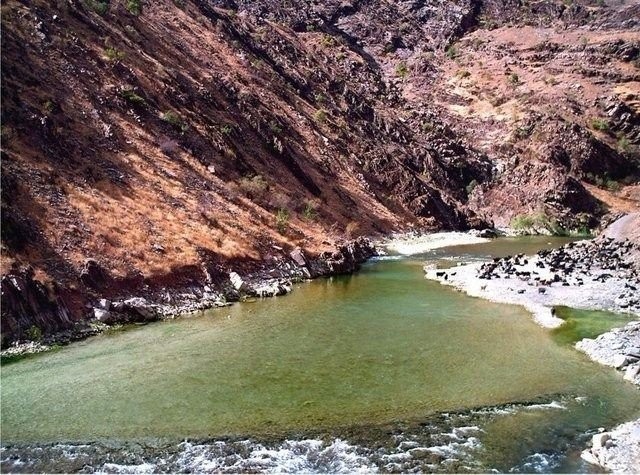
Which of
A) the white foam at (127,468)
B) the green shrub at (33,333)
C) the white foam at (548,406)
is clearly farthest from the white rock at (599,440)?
the green shrub at (33,333)

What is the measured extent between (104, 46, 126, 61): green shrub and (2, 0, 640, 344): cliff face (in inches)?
5.5

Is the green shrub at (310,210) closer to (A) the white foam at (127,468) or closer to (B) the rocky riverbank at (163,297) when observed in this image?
(B) the rocky riverbank at (163,297)

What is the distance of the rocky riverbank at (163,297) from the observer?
75.5ft

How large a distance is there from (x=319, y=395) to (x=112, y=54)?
41921 mm

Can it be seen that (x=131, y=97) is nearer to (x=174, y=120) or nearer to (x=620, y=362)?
(x=174, y=120)

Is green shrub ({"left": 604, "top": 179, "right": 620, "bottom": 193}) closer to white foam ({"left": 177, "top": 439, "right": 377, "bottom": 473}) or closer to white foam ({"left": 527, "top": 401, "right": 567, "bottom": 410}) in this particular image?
white foam ({"left": 527, "top": 401, "right": 567, "bottom": 410})

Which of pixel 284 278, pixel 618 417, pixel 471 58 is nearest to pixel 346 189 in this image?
pixel 284 278

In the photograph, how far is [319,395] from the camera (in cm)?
1792

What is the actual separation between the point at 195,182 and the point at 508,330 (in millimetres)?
26615

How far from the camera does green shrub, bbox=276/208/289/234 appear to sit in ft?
143

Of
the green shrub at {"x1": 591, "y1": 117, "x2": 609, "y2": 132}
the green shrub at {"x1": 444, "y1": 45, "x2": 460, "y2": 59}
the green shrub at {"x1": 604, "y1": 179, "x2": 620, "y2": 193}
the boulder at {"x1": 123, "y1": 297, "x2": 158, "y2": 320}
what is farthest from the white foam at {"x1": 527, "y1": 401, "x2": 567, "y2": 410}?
the green shrub at {"x1": 444, "y1": 45, "x2": 460, "y2": 59}

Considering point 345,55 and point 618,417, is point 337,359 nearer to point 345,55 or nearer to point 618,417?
point 618,417

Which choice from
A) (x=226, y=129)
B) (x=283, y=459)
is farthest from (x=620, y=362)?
(x=226, y=129)

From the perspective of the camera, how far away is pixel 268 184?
51750mm
